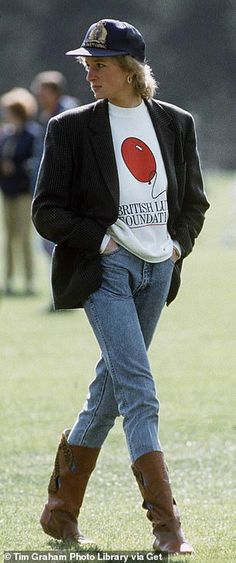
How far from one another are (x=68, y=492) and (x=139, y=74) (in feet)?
5.50

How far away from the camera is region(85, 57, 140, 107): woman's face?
5391mm

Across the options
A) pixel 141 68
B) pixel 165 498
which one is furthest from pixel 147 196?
pixel 165 498

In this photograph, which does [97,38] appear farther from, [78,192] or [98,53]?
[78,192]

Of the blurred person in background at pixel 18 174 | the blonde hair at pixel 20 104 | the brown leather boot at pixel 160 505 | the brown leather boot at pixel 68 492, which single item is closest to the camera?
the brown leather boot at pixel 160 505

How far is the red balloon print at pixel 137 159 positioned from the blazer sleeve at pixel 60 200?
0.21 m

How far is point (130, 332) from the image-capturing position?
5309 millimetres

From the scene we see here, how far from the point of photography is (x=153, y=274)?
547 centimetres

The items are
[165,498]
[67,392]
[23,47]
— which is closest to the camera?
[165,498]

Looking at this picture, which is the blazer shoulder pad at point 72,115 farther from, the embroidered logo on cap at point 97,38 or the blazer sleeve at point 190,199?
the blazer sleeve at point 190,199

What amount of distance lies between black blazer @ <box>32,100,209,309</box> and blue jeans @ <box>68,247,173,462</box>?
0.07 metres

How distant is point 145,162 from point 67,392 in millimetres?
4741

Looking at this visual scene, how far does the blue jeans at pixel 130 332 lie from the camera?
5.29m

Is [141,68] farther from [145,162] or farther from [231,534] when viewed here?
[231,534]

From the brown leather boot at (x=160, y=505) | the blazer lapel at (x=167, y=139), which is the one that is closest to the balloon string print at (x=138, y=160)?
the blazer lapel at (x=167, y=139)
